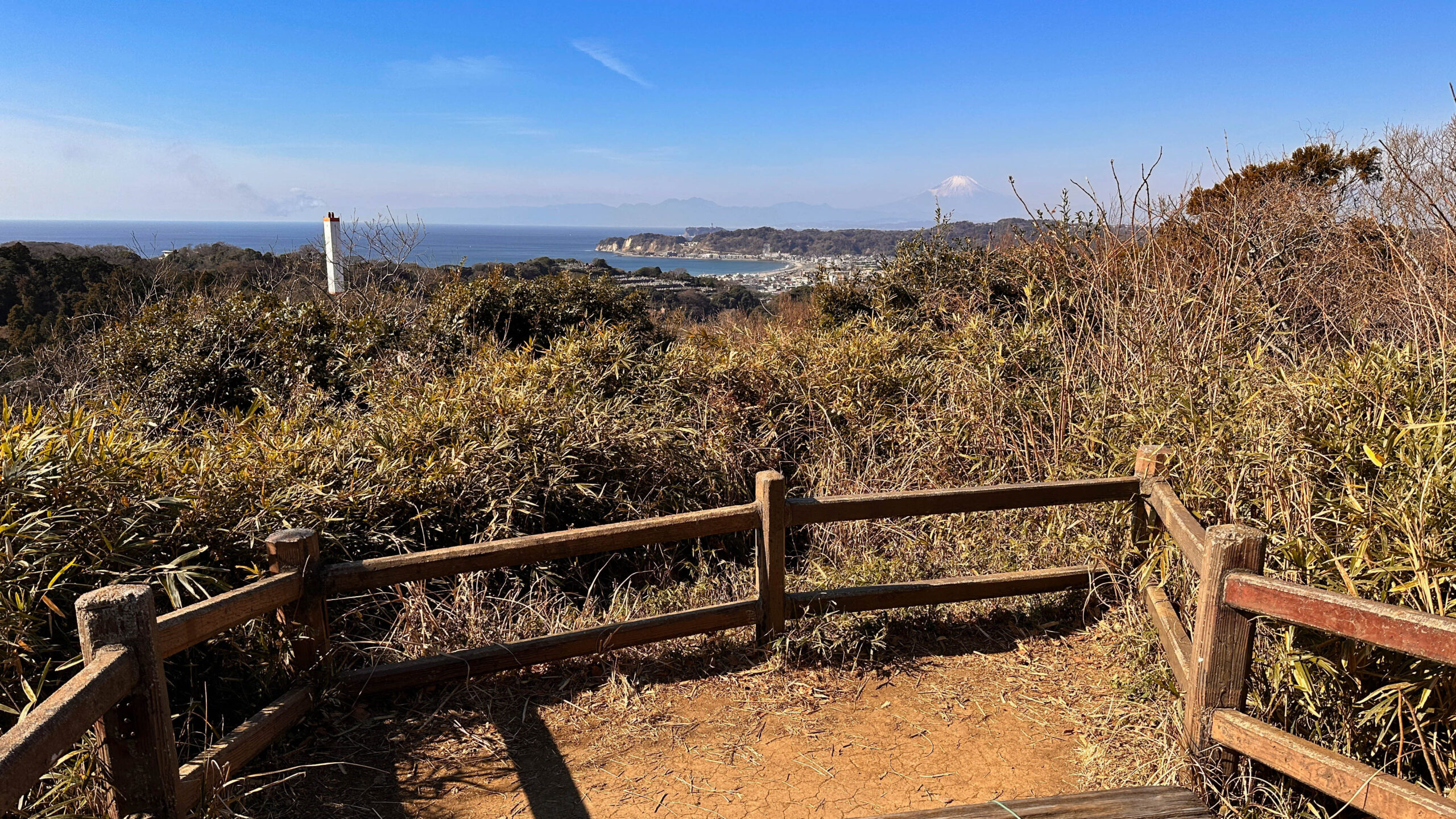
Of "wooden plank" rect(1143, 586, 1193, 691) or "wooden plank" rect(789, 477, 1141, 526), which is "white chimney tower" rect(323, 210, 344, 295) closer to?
"wooden plank" rect(789, 477, 1141, 526)

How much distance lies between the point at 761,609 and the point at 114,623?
2703mm

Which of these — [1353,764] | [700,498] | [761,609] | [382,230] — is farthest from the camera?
[382,230]

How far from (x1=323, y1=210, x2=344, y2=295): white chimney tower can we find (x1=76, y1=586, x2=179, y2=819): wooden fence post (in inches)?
435

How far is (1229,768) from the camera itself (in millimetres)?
2877

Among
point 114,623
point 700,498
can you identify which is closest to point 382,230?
point 700,498

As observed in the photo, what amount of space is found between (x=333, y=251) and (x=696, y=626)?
11.5 meters

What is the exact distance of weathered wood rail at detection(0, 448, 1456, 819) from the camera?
224 centimetres

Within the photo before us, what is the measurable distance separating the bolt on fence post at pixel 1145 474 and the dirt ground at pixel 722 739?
579mm

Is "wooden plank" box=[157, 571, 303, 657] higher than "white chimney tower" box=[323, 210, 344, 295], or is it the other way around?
"white chimney tower" box=[323, 210, 344, 295]

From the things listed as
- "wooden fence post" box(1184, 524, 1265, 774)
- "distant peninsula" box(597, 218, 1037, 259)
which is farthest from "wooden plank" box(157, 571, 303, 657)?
"distant peninsula" box(597, 218, 1037, 259)

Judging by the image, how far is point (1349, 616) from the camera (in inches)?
93.1

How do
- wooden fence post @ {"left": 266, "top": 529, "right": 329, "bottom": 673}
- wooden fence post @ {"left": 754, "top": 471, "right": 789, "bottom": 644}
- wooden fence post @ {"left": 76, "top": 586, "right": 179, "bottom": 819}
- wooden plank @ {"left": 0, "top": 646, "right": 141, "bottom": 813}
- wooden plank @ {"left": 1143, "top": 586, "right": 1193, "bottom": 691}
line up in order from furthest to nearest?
wooden fence post @ {"left": 754, "top": 471, "right": 789, "bottom": 644} → wooden fence post @ {"left": 266, "top": 529, "right": 329, "bottom": 673} → wooden plank @ {"left": 1143, "top": 586, "right": 1193, "bottom": 691} → wooden fence post @ {"left": 76, "top": 586, "right": 179, "bottom": 819} → wooden plank @ {"left": 0, "top": 646, "right": 141, "bottom": 813}

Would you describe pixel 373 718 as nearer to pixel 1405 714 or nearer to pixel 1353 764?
pixel 1353 764

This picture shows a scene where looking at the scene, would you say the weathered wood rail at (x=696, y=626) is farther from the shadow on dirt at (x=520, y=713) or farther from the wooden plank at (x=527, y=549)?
the shadow on dirt at (x=520, y=713)
